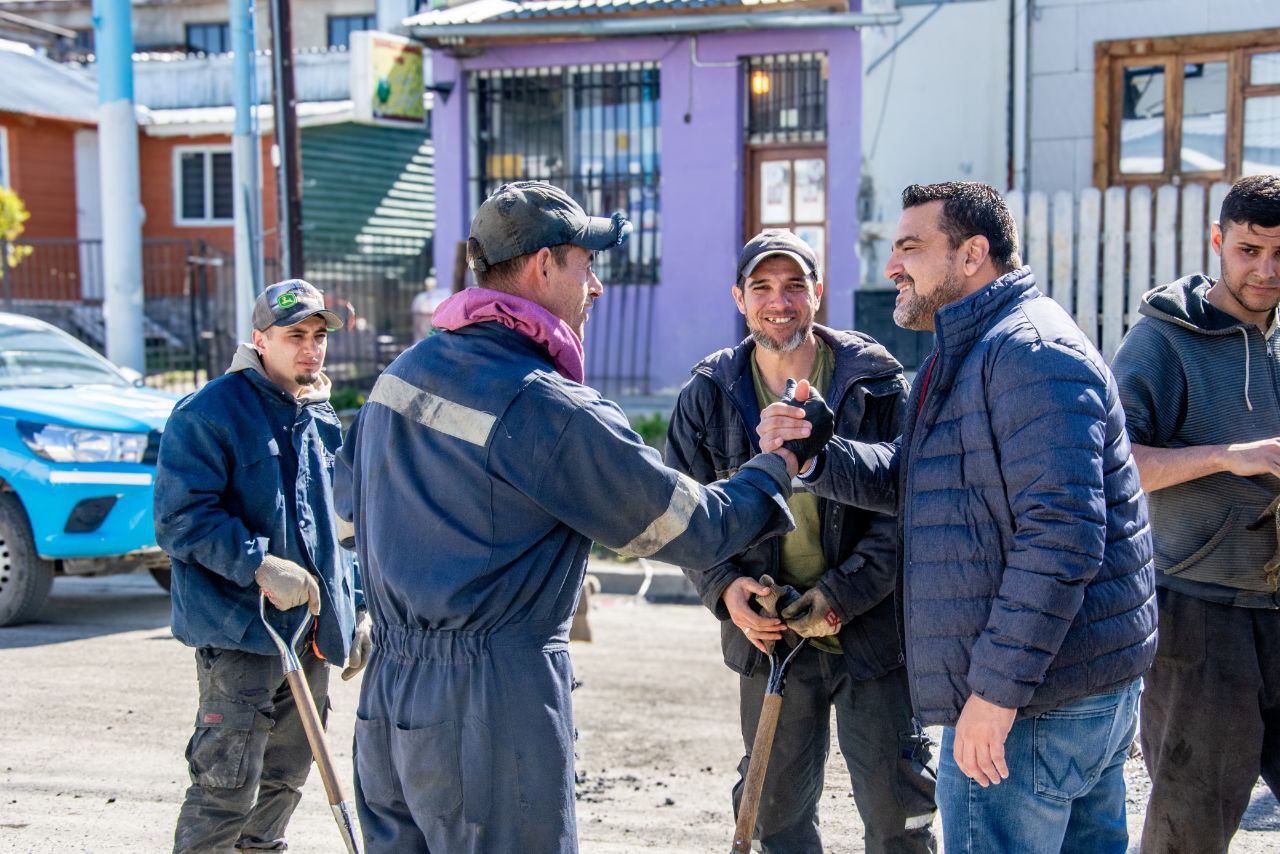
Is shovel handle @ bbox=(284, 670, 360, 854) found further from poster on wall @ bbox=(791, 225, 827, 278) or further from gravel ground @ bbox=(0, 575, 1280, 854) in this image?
poster on wall @ bbox=(791, 225, 827, 278)

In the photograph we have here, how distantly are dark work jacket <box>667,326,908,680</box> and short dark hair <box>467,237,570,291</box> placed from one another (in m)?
1.15

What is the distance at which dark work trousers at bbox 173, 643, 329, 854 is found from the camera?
13.1 feet

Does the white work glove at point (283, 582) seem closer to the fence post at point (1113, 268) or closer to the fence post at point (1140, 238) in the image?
the fence post at point (1113, 268)

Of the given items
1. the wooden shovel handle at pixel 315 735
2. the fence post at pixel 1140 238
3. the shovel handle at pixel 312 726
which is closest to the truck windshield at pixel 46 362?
the shovel handle at pixel 312 726

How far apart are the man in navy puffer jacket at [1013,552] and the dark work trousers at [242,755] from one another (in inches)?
79.5

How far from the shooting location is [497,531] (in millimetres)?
2889

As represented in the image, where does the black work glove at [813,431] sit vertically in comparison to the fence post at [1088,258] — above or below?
below

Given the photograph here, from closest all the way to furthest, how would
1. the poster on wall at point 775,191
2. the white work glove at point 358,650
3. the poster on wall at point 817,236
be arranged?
1. the white work glove at point 358,650
2. the poster on wall at point 817,236
3. the poster on wall at point 775,191

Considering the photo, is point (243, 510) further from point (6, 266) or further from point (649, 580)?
point (6, 266)

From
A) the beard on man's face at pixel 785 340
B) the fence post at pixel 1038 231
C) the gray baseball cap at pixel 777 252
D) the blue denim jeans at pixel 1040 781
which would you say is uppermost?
the fence post at pixel 1038 231

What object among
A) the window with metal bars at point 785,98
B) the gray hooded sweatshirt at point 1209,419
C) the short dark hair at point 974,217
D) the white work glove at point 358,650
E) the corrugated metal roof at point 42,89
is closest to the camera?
the short dark hair at point 974,217

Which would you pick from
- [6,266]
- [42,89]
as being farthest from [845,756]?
[42,89]

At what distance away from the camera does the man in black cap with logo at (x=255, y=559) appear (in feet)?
13.1

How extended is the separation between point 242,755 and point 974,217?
260cm
